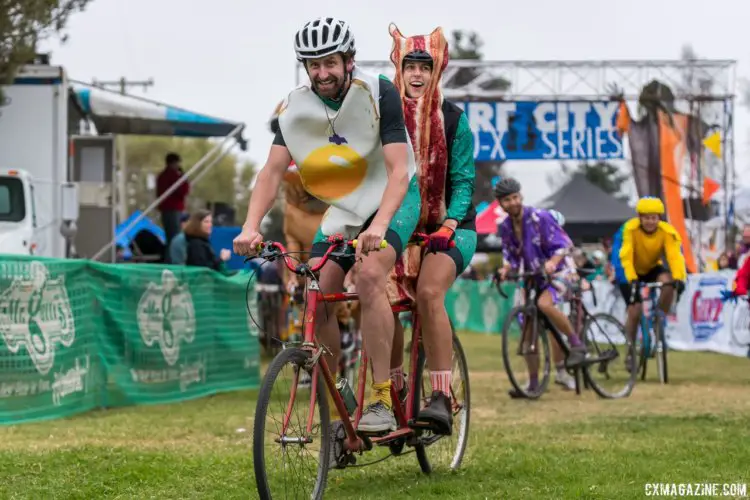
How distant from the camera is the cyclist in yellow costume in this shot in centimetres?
1463

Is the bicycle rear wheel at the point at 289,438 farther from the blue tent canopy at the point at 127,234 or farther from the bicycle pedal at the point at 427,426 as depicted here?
the blue tent canopy at the point at 127,234

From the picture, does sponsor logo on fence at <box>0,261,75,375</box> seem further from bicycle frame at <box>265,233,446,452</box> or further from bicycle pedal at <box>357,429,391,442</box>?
bicycle pedal at <box>357,429,391,442</box>

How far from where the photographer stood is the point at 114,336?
1210cm

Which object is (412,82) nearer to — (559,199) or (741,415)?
(741,415)

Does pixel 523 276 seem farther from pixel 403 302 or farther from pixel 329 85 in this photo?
pixel 329 85

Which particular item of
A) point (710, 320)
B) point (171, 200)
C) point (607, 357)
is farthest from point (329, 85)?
point (710, 320)

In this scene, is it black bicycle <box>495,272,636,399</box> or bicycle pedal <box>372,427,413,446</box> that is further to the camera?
black bicycle <box>495,272,636,399</box>

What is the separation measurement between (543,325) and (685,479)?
232 inches

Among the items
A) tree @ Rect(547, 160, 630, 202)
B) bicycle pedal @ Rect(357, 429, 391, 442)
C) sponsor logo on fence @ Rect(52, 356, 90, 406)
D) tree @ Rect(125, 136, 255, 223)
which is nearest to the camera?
bicycle pedal @ Rect(357, 429, 391, 442)

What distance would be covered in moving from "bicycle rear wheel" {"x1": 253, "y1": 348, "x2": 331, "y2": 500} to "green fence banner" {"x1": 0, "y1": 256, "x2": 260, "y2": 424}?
3939 mm

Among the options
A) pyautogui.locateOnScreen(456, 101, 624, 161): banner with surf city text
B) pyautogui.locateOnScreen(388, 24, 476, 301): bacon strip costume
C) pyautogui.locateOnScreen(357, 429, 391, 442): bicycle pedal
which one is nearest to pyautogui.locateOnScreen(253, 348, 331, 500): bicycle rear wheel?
pyautogui.locateOnScreen(357, 429, 391, 442): bicycle pedal

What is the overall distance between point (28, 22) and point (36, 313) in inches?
452

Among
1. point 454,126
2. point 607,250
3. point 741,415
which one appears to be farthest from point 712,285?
point 454,126

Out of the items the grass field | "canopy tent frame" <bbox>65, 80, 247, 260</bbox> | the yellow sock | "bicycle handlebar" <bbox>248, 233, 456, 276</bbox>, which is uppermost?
"canopy tent frame" <bbox>65, 80, 247, 260</bbox>
